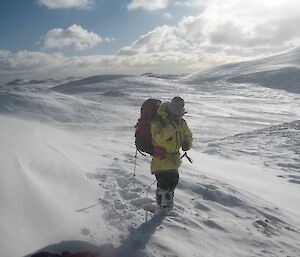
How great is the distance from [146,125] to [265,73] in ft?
423

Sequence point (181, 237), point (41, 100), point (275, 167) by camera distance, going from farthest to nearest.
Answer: point (41, 100) → point (275, 167) → point (181, 237)

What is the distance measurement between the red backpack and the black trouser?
1.31 feet

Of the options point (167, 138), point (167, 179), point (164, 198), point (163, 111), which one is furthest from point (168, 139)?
point (164, 198)

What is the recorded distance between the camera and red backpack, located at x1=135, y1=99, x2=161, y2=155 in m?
5.88

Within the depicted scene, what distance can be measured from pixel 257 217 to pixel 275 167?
19.5 ft

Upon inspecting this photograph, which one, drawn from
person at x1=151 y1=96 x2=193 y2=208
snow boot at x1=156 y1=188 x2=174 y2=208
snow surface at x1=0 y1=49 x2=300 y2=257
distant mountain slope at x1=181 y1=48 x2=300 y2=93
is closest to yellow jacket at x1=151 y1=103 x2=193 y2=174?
person at x1=151 y1=96 x2=193 y2=208

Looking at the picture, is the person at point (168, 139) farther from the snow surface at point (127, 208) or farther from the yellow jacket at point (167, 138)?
the snow surface at point (127, 208)

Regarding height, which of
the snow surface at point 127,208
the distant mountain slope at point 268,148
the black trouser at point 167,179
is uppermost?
the black trouser at point 167,179

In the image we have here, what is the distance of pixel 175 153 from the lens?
5898 mm

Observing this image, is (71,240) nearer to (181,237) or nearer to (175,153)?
(181,237)

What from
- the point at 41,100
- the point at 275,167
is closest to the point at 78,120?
the point at 41,100

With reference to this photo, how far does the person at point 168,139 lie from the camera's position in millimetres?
5668

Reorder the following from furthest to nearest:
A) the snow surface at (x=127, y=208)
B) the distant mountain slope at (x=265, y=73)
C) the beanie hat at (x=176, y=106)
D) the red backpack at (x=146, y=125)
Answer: the distant mountain slope at (x=265, y=73) → the red backpack at (x=146, y=125) → the beanie hat at (x=176, y=106) → the snow surface at (x=127, y=208)

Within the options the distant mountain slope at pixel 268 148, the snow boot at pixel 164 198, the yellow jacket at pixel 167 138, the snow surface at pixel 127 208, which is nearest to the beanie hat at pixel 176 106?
the yellow jacket at pixel 167 138
